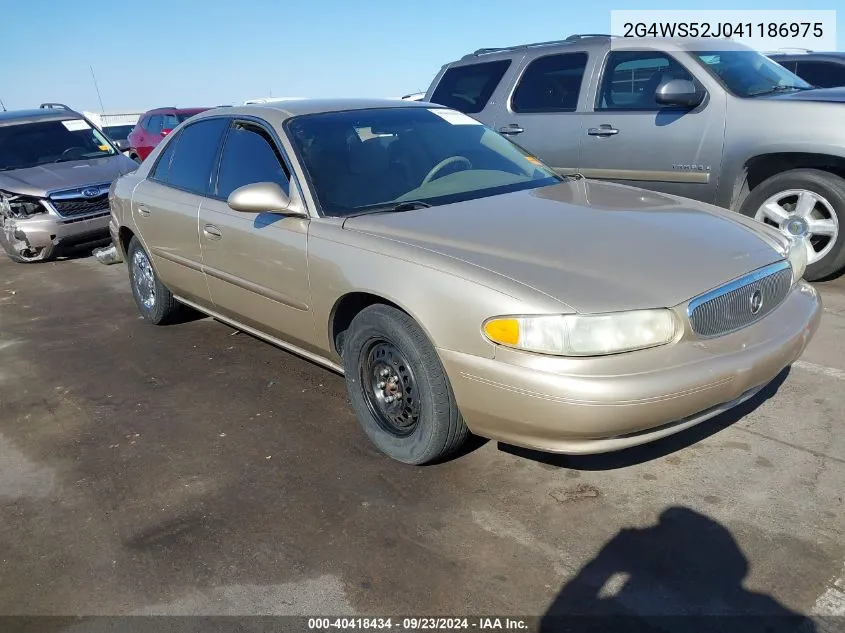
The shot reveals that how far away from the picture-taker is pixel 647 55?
595 centimetres

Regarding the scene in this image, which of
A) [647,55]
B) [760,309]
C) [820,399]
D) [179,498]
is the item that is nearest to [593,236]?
[760,309]

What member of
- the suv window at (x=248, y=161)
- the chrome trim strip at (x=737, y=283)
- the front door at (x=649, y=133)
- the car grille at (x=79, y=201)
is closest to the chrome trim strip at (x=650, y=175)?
the front door at (x=649, y=133)

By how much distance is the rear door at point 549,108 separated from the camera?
629cm

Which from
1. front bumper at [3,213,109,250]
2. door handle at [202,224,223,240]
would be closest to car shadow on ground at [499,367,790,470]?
door handle at [202,224,223,240]

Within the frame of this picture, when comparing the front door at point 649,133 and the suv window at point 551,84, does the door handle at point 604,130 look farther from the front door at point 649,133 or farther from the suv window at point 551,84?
the suv window at point 551,84

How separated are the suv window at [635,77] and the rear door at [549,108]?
22 cm


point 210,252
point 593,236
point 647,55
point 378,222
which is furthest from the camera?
point 647,55

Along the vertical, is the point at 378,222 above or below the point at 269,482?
above

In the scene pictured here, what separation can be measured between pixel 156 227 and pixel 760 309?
3719 millimetres

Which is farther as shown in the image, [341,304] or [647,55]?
[647,55]

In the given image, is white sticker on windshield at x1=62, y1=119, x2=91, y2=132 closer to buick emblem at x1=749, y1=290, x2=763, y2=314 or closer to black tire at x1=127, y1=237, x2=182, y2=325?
black tire at x1=127, y1=237, x2=182, y2=325

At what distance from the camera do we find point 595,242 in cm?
289

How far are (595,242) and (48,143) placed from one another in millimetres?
8205

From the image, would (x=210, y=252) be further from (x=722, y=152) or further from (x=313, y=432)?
(x=722, y=152)
